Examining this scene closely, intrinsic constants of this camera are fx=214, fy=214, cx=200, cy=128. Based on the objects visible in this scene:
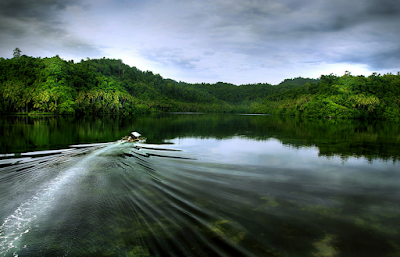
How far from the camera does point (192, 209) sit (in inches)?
232

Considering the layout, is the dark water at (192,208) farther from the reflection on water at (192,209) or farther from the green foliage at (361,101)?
the green foliage at (361,101)

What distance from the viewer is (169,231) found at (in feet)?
15.6

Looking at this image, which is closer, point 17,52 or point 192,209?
point 192,209

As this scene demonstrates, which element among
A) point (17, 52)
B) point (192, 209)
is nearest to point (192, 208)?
point (192, 209)

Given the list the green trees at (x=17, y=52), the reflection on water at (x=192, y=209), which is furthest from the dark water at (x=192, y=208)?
the green trees at (x=17, y=52)

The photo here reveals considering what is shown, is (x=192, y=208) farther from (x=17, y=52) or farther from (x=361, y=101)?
(x=17, y=52)

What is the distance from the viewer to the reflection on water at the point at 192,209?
4.34m

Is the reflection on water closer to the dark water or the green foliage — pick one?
the dark water

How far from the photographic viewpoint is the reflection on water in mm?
4340

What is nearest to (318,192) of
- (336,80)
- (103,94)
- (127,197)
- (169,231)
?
(169,231)

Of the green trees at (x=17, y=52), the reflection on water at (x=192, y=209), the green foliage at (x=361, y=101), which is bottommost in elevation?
the reflection on water at (x=192, y=209)

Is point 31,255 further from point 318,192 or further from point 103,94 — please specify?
point 103,94

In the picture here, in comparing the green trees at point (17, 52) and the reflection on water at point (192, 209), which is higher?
the green trees at point (17, 52)

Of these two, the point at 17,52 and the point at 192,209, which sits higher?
the point at 17,52
